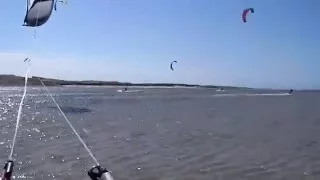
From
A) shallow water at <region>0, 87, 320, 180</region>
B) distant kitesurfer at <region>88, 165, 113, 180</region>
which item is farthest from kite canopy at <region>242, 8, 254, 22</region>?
distant kitesurfer at <region>88, 165, 113, 180</region>

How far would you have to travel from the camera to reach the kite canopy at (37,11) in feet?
30.4

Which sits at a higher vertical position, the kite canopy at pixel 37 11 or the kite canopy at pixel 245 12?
the kite canopy at pixel 245 12

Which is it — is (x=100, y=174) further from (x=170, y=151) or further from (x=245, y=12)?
(x=245, y=12)

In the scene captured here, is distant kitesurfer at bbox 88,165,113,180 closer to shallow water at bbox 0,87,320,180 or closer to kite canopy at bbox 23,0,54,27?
shallow water at bbox 0,87,320,180

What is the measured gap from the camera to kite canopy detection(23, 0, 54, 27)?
926 cm

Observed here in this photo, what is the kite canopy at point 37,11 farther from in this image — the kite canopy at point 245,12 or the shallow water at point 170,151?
the kite canopy at point 245,12

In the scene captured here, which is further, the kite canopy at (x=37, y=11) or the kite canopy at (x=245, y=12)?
the kite canopy at (x=245, y=12)

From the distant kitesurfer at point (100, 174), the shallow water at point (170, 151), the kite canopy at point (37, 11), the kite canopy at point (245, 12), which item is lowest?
the shallow water at point (170, 151)

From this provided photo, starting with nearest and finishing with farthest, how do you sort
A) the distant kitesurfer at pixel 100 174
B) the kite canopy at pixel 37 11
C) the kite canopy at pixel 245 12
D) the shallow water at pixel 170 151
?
the distant kitesurfer at pixel 100 174 → the shallow water at pixel 170 151 → the kite canopy at pixel 37 11 → the kite canopy at pixel 245 12

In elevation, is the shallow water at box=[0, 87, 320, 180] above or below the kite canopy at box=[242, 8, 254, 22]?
below

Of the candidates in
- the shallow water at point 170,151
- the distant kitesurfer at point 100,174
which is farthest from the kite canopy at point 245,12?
the distant kitesurfer at point 100,174

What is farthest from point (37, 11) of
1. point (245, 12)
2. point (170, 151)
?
point (245, 12)

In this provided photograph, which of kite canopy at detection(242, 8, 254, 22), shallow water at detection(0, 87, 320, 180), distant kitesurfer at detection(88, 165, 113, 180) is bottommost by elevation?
shallow water at detection(0, 87, 320, 180)

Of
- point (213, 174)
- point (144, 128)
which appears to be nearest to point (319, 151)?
point (213, 174)
